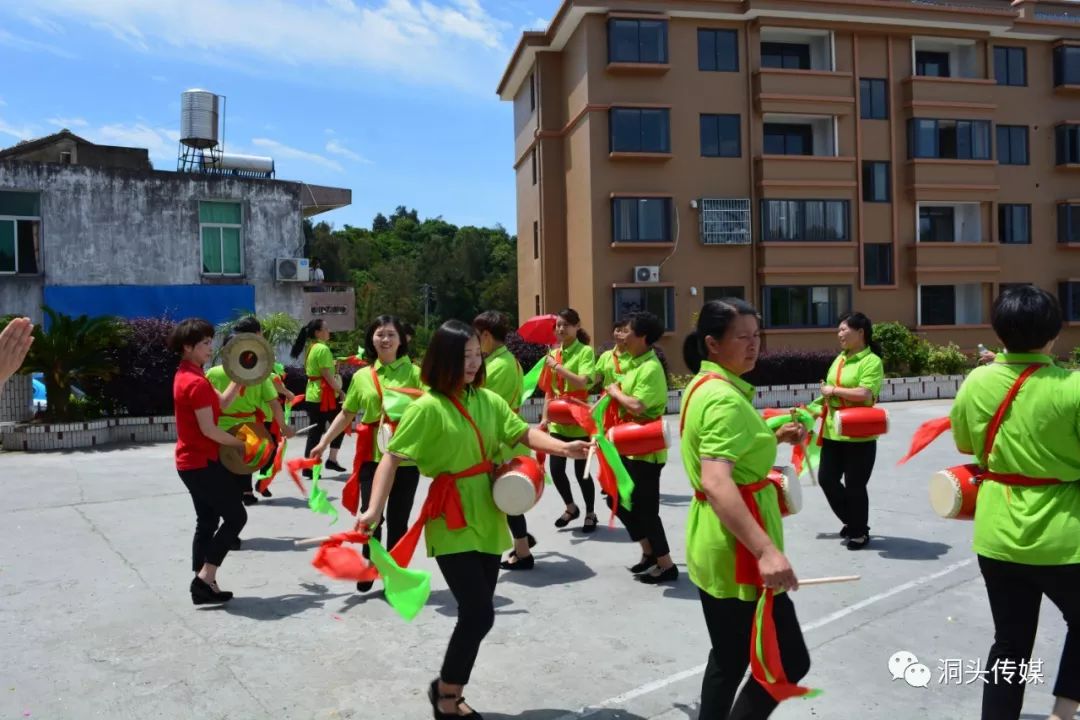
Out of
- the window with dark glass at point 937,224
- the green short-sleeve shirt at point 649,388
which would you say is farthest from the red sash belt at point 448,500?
the window with dark glass at point 937,224

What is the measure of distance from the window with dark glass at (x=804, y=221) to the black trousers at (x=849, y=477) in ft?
68.3

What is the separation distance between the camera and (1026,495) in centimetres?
322

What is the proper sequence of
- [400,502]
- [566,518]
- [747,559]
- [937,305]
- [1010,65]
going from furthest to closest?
[1010,65], [937,305], [566,518], [400,502], [747,559]

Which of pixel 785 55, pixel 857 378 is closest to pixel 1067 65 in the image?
pixel 785 55

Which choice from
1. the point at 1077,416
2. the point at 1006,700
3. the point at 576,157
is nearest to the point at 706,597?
the point at 1006,700

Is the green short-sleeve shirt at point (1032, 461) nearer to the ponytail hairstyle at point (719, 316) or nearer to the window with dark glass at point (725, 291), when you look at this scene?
the ponytail hairstyle at point (719, 316)

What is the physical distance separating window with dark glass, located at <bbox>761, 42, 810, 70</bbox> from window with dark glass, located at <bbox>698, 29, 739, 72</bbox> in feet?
5.62

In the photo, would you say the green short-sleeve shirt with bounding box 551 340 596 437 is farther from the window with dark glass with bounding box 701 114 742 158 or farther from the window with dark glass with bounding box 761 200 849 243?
the window with dark glass with bounding box 761 200 849 243

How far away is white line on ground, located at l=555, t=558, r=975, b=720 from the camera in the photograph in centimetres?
392

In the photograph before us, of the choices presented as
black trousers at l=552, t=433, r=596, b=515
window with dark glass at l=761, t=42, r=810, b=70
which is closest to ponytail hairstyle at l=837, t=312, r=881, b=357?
black trousers at l=552, t=433, r=596, b=515

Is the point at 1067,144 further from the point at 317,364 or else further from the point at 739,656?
the point at 739,656

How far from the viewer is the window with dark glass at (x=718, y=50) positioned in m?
26.3

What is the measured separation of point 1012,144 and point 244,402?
30.2m

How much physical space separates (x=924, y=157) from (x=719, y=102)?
7.39 meters
